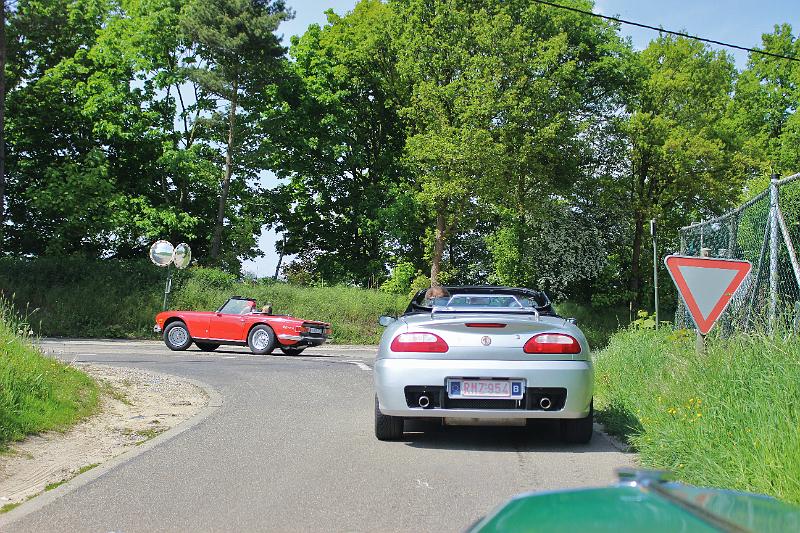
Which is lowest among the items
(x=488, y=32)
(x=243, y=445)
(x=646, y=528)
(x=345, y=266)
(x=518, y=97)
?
(x=243, y=445)

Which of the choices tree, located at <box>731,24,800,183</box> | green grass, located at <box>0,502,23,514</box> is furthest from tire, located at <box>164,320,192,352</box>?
tree, located at <box>731,24,800,183</box>

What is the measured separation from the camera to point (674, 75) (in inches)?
1593

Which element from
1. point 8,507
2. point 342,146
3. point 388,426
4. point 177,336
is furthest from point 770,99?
point 8,507

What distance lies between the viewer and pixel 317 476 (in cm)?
628

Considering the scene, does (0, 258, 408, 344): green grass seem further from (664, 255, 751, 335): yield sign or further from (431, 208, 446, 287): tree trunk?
(664, 255, 751, 335): yield sign

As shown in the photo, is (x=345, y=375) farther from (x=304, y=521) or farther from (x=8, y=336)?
(x=304, y=521)

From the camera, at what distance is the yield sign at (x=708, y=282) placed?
8.47 meters

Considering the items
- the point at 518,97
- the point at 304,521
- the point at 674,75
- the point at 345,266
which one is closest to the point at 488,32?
the point at 518,97

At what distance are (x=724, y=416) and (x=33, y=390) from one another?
6.43m

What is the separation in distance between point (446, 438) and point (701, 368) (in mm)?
2375

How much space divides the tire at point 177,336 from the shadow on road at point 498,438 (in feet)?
50.0

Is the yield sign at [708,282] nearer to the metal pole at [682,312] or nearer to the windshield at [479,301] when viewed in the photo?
the windshield at [479,301]

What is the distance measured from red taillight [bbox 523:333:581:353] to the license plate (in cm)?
33

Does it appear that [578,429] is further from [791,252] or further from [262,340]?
[262,340]
